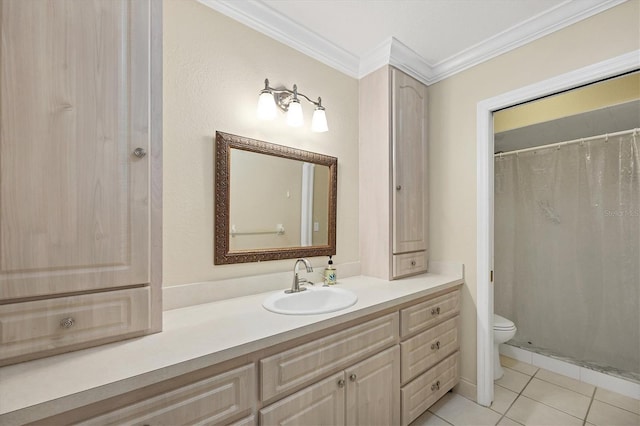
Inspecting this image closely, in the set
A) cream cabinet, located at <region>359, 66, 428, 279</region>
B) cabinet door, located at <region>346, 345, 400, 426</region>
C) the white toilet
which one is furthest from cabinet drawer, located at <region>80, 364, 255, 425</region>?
the white toilet

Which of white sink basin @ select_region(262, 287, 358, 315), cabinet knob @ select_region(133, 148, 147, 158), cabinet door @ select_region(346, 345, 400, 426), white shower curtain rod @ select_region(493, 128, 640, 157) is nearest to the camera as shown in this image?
cabinet knob @ select_region(133, 148, 147, 158)

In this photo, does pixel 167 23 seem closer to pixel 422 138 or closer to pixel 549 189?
pixel 422 138

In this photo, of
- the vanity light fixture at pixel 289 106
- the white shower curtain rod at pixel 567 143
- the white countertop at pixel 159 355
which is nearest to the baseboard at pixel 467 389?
the white countertop at pixel 159 355

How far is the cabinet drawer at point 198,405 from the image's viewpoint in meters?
0.78

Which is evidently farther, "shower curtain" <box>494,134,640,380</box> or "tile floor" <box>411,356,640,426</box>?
"shower curtain" <box>494,134,640,380</box>

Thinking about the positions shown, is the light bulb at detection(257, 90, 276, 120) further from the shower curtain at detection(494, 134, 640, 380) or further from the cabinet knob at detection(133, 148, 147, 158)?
the shower curtain at detection(494, 134, 640, 380)

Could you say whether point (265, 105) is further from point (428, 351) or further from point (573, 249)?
point (573, 249)

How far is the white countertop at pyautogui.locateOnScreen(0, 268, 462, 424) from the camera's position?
2.25 ft

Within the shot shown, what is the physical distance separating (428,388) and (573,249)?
1.86m

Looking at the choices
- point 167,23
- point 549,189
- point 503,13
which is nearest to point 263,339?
point 167,23

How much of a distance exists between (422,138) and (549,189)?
4.66 feet

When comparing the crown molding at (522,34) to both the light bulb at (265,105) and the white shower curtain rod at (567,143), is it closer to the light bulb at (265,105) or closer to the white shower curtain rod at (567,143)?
the white shower curtain rod at (567,143)

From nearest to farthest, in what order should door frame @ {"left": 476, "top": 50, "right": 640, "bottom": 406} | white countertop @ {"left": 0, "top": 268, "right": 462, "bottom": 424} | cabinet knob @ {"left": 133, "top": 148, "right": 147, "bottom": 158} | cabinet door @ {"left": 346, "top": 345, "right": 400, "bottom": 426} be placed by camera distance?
white countertop @ {"left": 0, "top": 268, "right": 462, "bottom": 424} → cabinet knob @ {"left": 133, "top": 148, "right": 147, "bottom": 158} → cabinet door @ {"left": 346, "top": 345, "right": 400, "bottom": 426} → door frame @ {"left": 476, "top": 50, "right": 640, "bottom": 406}

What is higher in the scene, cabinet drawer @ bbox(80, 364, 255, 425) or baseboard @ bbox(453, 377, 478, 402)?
cabinet drawer @ bbox(80, 364, 255, 425)
